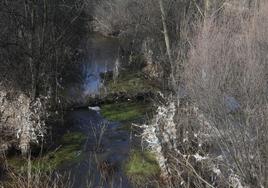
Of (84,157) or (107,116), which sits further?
(107,116)

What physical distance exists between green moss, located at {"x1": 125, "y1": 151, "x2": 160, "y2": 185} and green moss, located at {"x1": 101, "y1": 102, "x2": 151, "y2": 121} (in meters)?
3.08

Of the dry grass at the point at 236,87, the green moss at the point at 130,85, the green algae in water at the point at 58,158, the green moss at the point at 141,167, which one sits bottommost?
the green algae in water at the point at 58,158

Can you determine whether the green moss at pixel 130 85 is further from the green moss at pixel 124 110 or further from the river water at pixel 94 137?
the green moss at pixel 124 110

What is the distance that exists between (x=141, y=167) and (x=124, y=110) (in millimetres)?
4645

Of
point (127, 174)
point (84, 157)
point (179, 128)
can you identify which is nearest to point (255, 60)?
point (179, 128)

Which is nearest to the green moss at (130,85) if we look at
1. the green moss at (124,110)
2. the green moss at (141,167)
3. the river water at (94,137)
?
the river water at (94,137)

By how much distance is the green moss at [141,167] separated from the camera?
1030 cm

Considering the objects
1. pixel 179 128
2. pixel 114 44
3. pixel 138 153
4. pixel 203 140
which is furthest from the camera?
pixel 114 44

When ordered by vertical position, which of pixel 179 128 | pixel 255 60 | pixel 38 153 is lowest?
pixel 38 153

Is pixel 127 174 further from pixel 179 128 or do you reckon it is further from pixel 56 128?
pixel 56 128

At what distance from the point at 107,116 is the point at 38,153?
3.41 meters

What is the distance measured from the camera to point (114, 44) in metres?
26.2

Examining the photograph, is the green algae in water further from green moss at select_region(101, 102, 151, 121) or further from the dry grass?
the dry grass

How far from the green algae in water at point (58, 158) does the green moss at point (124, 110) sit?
204 centimetres
